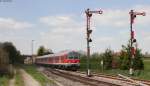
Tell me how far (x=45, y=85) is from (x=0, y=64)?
23.2 ft

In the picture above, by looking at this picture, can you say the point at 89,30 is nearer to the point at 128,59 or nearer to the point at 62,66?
the point at 128,59

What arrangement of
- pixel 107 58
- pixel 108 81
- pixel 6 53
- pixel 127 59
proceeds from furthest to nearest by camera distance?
1. pixel 107 58
2. pixel 127 59
3. pixel 6 53
4. pixel 108 81

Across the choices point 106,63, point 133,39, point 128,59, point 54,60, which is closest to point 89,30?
point 133,39

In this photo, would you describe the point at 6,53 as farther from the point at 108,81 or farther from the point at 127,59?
the point at 127,59

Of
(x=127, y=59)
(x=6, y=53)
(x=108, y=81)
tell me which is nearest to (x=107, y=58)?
(x=127, y=59)

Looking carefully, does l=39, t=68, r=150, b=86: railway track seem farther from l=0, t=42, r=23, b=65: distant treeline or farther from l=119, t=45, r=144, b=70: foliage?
l=119, t=45, r=144, b=70: foliage

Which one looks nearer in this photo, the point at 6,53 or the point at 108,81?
the point at 108,81

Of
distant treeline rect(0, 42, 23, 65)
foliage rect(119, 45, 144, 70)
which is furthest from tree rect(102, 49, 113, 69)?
distant treeline rect(0, 42, 23, 65)

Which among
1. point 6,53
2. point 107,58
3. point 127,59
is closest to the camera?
point 6,53

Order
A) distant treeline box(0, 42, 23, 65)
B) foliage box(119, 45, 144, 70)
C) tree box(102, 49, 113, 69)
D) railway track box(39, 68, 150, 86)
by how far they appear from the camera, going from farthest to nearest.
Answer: tree box(102, 49, 113, 69) < foliage box(119, 45, 144, 70) < distant treeline box(0, 42, 23, 65) < railway track box(39, 68, 150, 86)

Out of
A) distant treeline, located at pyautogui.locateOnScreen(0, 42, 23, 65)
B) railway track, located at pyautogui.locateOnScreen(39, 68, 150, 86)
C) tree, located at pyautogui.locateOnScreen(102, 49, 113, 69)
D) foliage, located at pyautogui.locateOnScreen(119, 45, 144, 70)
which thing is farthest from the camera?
tree, located at pyautogui.locateOnScreen(102, 49, 113, 69)

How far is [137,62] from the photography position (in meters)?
52.2

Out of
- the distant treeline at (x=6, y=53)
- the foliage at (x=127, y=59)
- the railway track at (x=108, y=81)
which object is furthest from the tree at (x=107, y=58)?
the railway track at (x=108, y=81)

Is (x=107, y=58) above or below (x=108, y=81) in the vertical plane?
above
